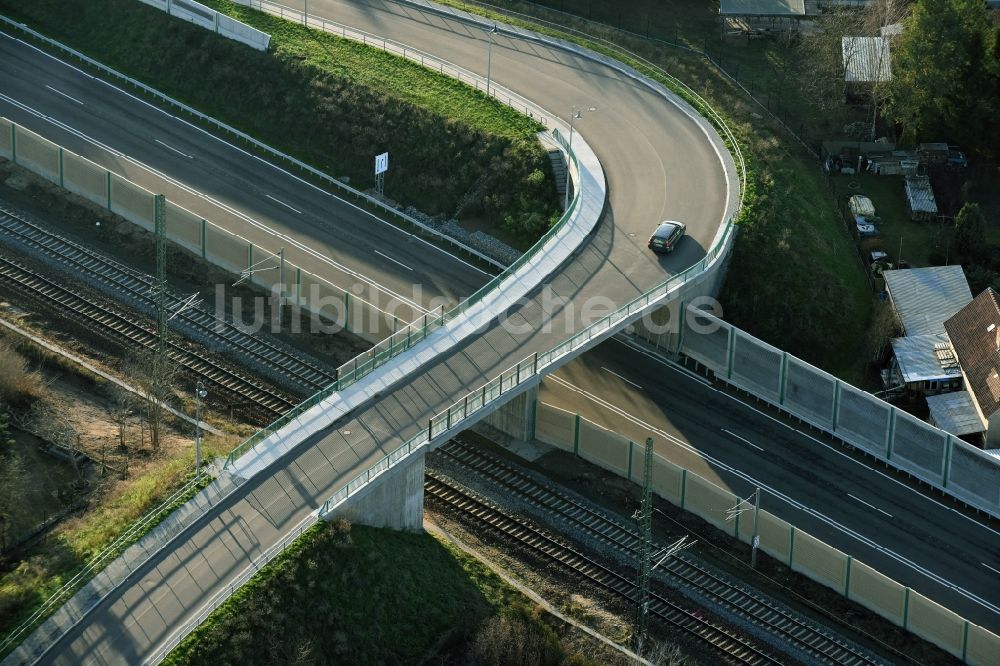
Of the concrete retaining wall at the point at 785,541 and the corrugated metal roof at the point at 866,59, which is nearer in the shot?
the concrete retaining wall at the point at 785,541

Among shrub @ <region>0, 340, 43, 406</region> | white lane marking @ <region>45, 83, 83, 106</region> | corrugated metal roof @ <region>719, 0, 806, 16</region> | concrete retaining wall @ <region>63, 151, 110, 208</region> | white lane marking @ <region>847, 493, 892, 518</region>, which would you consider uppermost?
corrugated metal roof @ <region>719, 0, 806, 16</region>

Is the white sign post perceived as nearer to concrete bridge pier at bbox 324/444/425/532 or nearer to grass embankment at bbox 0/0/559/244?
grass embankment at bbox 0/0/559/244

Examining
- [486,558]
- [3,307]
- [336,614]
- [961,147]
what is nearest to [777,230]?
[961,147]

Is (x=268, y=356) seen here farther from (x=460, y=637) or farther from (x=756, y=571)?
(x=756, y=571)

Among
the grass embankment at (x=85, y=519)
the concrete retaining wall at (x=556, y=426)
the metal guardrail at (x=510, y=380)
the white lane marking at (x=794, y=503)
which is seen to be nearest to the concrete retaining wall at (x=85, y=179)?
the grass embankment at (x=85, y=519)

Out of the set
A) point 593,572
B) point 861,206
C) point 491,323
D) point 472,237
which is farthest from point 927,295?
point 593,572

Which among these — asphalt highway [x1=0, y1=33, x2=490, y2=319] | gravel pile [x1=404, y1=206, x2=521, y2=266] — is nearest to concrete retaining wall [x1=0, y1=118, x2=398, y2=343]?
asphalt highway [x1=0, y1=33, x2=490, y2=319]

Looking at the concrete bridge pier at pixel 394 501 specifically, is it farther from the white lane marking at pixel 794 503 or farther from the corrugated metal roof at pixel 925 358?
the corrugated metal roof at pixel 925 358
